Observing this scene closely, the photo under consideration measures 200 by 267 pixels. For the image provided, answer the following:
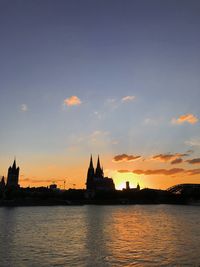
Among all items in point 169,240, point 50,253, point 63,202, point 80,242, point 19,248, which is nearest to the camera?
point 50,253

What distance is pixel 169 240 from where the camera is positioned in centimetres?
3756

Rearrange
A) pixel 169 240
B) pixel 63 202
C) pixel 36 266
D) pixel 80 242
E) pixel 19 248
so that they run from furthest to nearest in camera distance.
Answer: pixel 63 202 → pixel 169 240 → pixel 80 242 → pixel 19 248 → pixel 36 266

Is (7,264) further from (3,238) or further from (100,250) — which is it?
(3,238)

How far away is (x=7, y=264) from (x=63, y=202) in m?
157

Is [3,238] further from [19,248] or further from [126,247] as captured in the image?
[126,247]

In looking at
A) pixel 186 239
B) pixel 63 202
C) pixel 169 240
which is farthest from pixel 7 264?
pixel 63 202

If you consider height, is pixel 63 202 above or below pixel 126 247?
above

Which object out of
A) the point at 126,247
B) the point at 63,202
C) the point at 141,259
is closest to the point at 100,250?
the point at 126,247

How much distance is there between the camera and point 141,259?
26.2 metres

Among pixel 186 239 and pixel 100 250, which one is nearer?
pixel 100 250

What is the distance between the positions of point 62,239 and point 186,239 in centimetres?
1543

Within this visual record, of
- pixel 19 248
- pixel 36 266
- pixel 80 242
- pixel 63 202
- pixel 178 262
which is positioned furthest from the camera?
pixel 63 202

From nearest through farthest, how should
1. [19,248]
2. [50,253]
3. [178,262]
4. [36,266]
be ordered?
[36,266] → [178,262] → [50,253] → [19,248]

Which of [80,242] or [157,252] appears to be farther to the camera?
[80,242]
